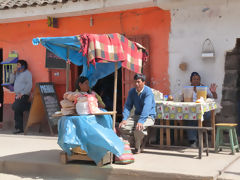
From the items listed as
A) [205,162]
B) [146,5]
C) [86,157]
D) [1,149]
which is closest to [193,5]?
[146,5]

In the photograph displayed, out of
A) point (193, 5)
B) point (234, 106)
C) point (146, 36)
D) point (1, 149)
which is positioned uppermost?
point (193, 5)

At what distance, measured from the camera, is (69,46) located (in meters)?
6.49

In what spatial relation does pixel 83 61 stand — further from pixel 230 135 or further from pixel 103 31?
pixel 230 135

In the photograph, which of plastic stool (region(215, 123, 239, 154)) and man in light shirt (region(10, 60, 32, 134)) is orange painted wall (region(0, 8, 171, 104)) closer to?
man in light shirt (region(10, 60, 32, 134))

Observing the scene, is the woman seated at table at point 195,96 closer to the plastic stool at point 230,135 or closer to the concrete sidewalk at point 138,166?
the concrete sidewalk at point 138,166

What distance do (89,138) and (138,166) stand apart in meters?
0.85

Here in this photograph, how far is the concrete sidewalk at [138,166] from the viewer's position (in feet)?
17.2

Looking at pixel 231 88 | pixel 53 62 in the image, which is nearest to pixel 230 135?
pixel 231 88

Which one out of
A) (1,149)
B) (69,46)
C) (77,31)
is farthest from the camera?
(77,31)

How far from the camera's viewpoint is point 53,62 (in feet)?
31.7

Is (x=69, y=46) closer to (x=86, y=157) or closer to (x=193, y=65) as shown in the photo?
(x=86, y=157)

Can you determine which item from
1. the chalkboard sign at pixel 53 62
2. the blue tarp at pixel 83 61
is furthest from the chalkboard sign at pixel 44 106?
the blue tarp at pixel 83 61

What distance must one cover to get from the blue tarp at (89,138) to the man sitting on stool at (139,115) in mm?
799

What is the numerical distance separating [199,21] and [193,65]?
3.09 feet
